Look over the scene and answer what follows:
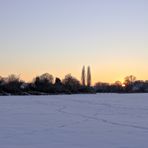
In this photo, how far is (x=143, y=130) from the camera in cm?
1338

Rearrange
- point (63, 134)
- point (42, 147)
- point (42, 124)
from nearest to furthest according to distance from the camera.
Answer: point (42, 147) < point (63, 134) < point (42, 124)

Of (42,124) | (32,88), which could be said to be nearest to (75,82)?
(32,88)

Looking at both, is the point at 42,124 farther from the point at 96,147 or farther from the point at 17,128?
the point at 96,147

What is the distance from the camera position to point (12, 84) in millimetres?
114188

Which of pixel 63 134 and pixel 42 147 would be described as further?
pixel 63 134

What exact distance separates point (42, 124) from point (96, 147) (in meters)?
5.71

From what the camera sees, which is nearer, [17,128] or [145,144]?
[145,144]

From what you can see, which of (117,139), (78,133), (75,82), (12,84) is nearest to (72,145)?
(117,139)

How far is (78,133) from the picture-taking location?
12500mm

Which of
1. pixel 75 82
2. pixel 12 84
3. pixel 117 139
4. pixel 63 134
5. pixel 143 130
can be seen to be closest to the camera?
pixel 117 139

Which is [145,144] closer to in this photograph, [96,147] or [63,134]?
[96,147]

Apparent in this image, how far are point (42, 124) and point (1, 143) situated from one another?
5.09 metres

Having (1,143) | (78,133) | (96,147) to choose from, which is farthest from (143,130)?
(1,143)

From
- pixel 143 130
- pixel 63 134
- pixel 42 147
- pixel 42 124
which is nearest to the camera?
pixel 42 147
